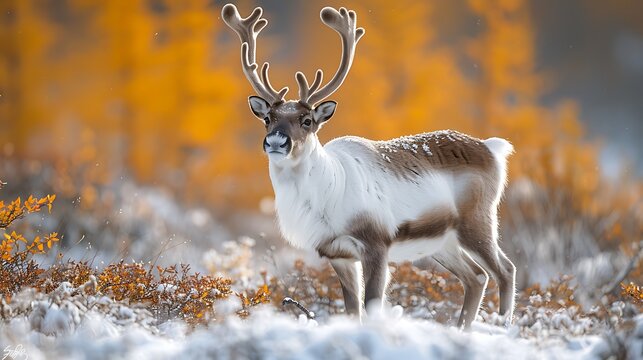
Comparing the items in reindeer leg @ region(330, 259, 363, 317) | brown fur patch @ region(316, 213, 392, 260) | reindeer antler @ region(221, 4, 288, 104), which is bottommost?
reindeer leg @ region(330, 259, 363, 317)

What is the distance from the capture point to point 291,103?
524 cm

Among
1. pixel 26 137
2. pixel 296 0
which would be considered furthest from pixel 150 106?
pixel 296 0

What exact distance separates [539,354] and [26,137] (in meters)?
17.3

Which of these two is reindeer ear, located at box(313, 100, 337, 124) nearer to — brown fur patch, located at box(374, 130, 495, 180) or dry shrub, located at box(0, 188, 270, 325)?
brown fur patch, located at box(374, 130, 495, 180)

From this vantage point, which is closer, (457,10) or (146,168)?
(146,168)

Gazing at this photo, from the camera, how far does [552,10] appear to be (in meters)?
36.8

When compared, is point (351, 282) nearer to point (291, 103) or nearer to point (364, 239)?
point (364, 239)

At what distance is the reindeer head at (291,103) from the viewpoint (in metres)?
4.99

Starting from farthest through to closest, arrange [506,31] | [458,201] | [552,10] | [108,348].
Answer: [552,10]
[506,31]
[458,201]
[108,348]

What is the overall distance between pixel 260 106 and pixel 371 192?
877 millimetres

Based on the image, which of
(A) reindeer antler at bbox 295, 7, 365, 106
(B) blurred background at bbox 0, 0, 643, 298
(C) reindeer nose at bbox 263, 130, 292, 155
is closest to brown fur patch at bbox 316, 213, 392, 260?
(C) reindeer nose at bbox 263, 130, 292, 155

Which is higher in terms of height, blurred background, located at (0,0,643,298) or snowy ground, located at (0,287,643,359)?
blurred background, located at (0,0,643,298)

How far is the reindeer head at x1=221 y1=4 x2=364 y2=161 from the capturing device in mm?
4988

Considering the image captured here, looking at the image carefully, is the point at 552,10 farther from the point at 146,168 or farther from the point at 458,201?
the point at 458,201
